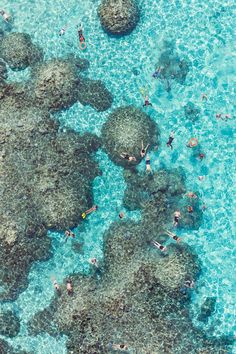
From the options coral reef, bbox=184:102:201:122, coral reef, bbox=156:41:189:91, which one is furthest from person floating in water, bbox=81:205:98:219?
coral reef, bbox=156:41:189:91

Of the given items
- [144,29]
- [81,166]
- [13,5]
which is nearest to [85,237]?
[81,166]

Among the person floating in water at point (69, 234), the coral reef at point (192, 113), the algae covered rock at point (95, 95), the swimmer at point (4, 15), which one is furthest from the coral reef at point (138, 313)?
the swimmer at point (4, 15)

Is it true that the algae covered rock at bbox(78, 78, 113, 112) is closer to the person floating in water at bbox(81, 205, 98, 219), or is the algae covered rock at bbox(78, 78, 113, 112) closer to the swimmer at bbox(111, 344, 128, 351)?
the person floating in water at bbox(81, 205, 98, 219)

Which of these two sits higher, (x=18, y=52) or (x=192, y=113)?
(x=18, y=52)

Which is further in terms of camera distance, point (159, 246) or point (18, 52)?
point (18, 52)

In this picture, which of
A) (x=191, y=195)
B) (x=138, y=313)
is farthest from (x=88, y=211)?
(x=138, y=313)

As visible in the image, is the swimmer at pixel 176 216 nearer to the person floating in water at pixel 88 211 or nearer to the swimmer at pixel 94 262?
the person floating in water at pixel 88 211

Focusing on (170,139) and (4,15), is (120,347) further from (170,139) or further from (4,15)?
(4,15)

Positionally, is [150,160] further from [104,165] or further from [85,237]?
[85,237]
